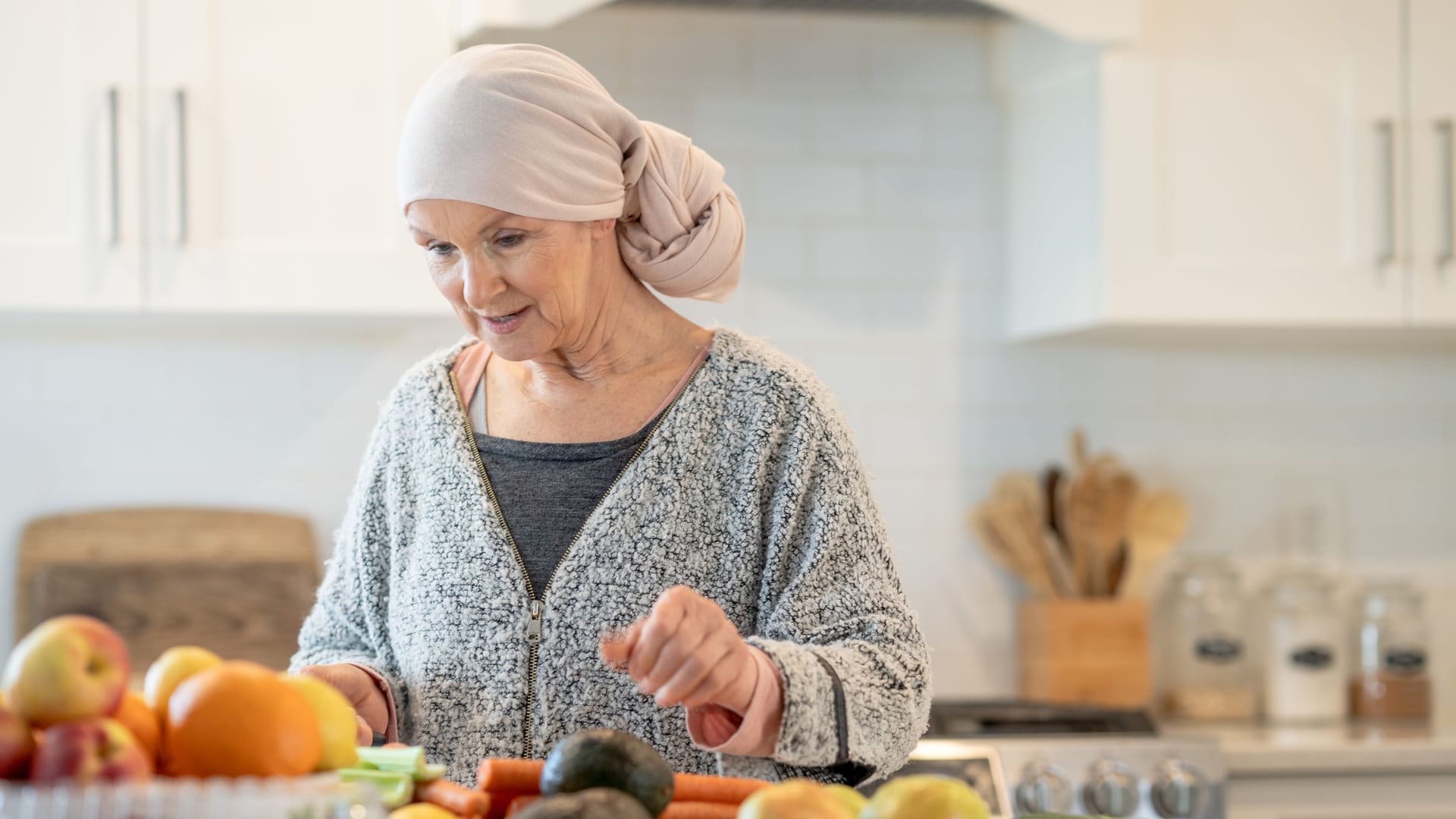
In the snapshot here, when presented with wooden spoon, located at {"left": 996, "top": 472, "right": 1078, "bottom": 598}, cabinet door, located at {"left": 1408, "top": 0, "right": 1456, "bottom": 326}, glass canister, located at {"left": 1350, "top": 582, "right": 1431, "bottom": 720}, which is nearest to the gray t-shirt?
wooden spoon, located at {"left": 996, "top": 472, "right": 1078, "bottom": 598}

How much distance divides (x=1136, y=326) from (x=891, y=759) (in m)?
1.52

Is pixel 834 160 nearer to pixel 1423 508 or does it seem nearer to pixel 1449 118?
pixel 1449 118

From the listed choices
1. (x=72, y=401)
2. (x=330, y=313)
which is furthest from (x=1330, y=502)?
(x=72, y=401)

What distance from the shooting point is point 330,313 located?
7.73 ft

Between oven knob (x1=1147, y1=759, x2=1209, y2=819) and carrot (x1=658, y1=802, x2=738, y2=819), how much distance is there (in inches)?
62.2

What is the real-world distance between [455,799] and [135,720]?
0.60 ft

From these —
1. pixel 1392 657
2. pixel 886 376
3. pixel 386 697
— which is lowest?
pixel 1392 657

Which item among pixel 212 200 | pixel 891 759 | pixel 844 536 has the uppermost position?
pixel 212 200

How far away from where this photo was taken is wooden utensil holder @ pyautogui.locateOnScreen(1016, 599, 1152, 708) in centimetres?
275

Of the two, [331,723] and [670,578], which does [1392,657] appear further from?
[331,723]

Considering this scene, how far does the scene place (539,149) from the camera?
129cm

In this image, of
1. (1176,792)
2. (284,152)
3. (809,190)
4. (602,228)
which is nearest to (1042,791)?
(1176,792)

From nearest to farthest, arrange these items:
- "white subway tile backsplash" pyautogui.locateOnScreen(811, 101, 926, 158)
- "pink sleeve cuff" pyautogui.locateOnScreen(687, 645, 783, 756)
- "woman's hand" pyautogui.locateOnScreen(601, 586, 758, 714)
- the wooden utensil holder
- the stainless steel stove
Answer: "woman's hand" pyautogui.locateOnScreen(601, 586, 758, 714) → "pink sleeve cuff" pyautogui.locateOnScreen(687, 645, 783, 756) → the stainless steel stove → the wooden utensil holder → "white subway tile backsplash" pyautogui.locateOnScreen(811, 101, 926, 158)

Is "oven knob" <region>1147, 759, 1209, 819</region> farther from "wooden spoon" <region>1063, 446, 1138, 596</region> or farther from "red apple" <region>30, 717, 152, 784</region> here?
"red apple" <region>30, 717, 152, 784</region>
